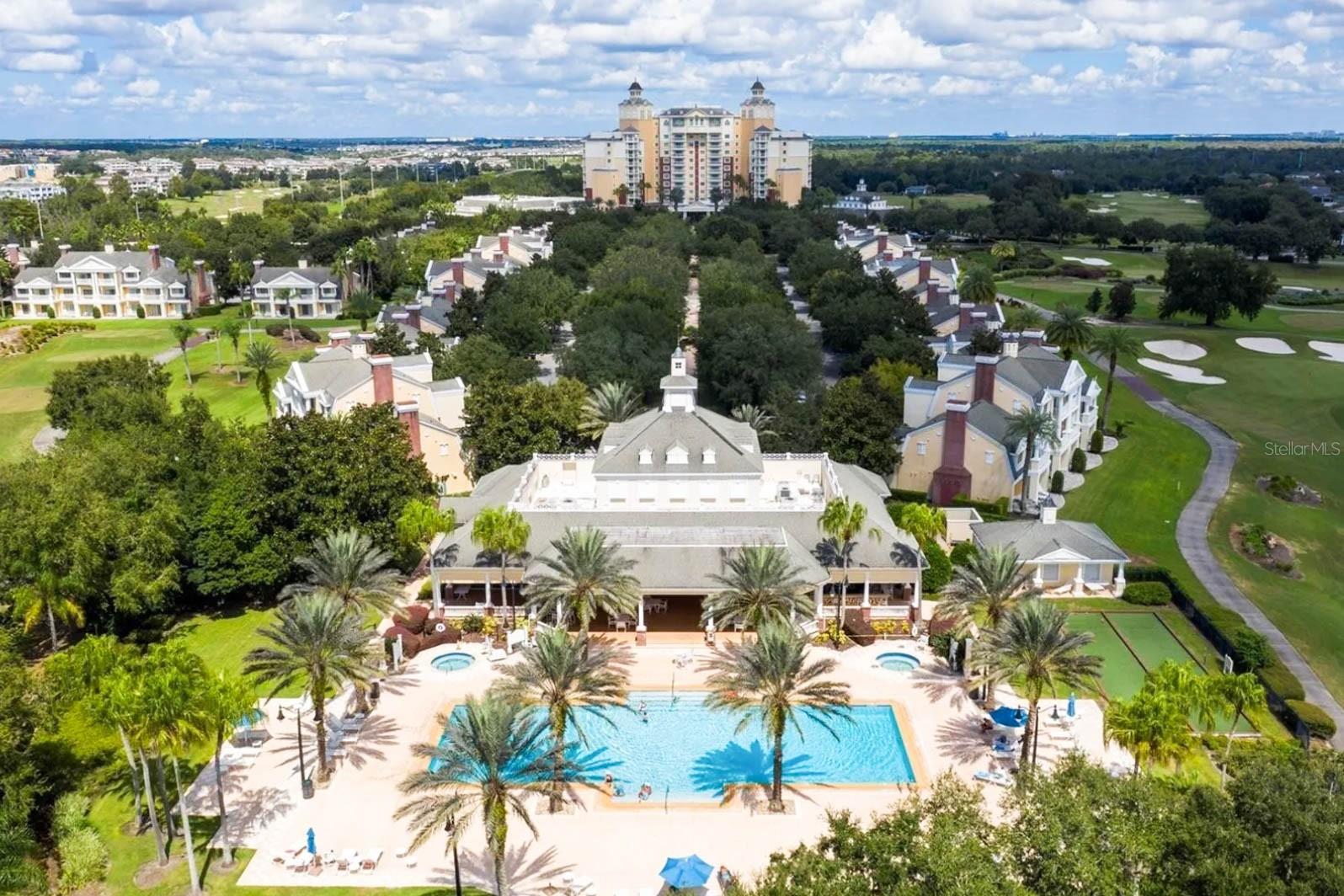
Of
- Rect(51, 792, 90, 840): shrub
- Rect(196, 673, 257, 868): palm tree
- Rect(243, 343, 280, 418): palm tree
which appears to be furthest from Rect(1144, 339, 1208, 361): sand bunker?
Rect(51, 792, 90, 840): shrub

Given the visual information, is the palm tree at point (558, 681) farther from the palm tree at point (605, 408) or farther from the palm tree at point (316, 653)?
the palm tree at point (605, 408)

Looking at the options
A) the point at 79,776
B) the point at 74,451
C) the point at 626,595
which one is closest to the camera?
the point at 79,776

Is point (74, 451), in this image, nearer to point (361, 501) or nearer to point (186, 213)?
point (361, 501)

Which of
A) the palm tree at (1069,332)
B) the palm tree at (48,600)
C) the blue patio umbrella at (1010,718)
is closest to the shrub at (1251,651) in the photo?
the blue patio umbrella at (1010,718)

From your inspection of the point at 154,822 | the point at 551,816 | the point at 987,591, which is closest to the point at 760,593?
the point at 987,591

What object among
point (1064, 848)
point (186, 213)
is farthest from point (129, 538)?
point (186, 213)

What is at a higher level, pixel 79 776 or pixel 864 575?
pixel 864 575

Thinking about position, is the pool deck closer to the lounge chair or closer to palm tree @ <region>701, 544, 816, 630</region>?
the lounge chair
